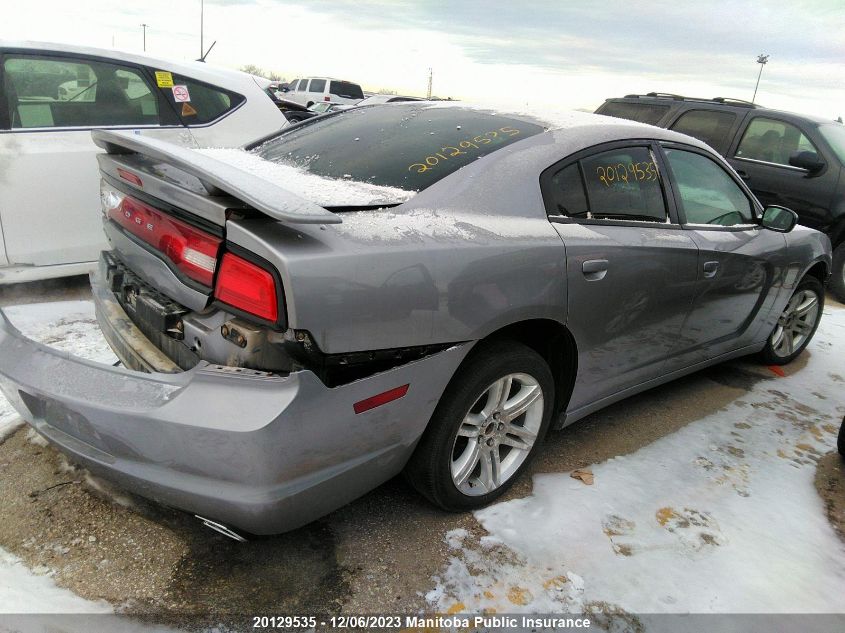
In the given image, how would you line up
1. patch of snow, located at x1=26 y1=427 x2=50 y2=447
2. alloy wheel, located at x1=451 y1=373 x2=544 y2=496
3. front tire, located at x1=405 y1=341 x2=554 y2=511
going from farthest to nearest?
patch of snow, located at x1=26 y1=427 x2=50 y2=447 < alloy wheel, located at x1=451 y1=373 x2=544 y2=496 < front tire, located at x1=405 y1=341 x2=554 y2=511

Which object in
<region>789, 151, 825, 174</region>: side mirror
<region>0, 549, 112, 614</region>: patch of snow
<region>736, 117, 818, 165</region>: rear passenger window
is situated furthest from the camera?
<region>736, 117, 818, 165</region>: rear passenger window

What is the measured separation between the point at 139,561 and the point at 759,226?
11.9ft

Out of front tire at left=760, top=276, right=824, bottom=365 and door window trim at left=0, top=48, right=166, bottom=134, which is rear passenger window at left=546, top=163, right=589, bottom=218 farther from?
door window trim at left=0, top=48, right=166, bottom=134

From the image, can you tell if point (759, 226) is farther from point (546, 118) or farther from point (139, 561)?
point (139, 561)

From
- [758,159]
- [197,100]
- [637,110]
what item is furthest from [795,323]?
[197,100]

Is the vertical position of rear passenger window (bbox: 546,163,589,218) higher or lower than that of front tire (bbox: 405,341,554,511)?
higher

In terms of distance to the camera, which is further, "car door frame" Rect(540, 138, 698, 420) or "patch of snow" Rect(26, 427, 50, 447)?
"patch of snow" Rect(26, 427, 50, 447)

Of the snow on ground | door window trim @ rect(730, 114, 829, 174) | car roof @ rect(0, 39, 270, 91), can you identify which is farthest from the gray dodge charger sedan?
door window trim @ rect(730, 114, 829, 174)

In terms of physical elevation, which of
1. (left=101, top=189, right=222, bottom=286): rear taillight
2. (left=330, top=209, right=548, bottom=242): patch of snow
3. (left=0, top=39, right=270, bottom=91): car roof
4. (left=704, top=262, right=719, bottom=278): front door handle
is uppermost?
(left=0, top=39, right=270, bottom=91): car roof

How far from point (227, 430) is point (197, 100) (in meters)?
3.67

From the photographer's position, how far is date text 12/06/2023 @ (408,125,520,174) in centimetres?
239

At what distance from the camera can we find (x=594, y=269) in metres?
2.51

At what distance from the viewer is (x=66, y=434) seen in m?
1.94

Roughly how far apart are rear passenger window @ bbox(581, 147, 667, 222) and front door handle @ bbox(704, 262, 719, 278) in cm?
38
